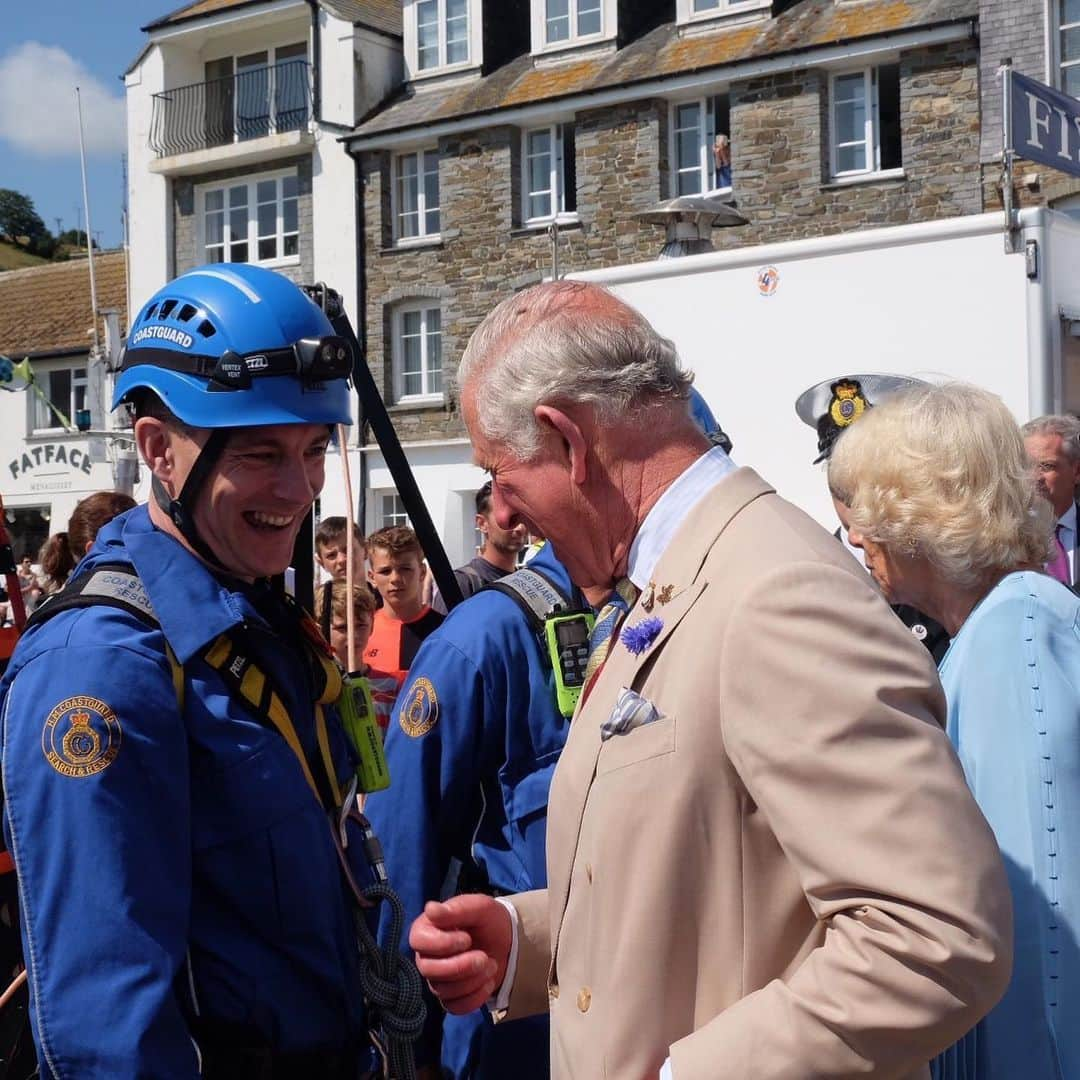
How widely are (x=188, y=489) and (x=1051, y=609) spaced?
156 cm

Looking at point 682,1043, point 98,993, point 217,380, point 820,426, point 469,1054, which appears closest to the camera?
point 682,1043

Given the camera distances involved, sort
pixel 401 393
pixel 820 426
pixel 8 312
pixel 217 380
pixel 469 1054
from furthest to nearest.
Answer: pixel 8 312
pixel 401 393
pixel 820 426
pixel 469 1054
pixel 217 380

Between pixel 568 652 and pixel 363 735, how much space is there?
72 centimetres

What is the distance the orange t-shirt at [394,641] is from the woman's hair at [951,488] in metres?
4.42

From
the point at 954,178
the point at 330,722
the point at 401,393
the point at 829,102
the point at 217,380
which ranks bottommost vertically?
the point at 330,722

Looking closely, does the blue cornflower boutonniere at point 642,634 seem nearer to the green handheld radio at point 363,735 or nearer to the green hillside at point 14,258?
the green handheld radio at point 363,735

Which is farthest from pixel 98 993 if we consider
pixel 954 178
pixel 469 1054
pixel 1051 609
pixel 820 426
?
pixel 954 178

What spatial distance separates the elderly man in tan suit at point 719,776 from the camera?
1.68 meters

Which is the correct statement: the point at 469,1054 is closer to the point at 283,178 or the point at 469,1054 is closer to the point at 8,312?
the point at 283,178

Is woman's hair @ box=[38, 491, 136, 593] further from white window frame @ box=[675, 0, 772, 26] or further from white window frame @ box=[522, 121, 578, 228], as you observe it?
white window frame @ box=[675, 0, 772, 26]

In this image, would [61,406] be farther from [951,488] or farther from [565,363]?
[565,363]

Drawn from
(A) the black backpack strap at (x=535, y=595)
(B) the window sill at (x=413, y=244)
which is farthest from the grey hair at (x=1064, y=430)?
(B) the window sill at (x=413, y=244)

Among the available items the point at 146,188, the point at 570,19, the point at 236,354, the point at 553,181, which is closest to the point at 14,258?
the point at 146,188

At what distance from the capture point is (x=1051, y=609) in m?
2.71
